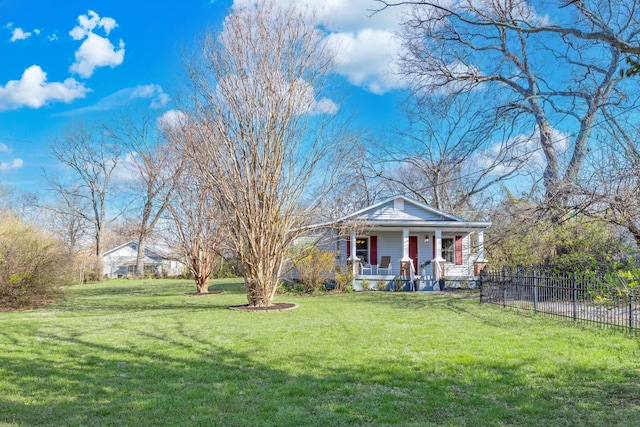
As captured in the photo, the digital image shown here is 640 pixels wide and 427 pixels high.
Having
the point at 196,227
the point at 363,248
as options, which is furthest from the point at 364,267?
the point at 196,227

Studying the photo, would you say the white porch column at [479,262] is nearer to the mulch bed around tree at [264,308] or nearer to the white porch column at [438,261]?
the white porch column at [438,261]

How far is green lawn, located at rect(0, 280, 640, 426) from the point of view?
437 cm

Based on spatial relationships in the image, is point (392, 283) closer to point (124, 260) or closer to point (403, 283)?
point (403, 283)

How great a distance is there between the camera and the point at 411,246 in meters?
25.1

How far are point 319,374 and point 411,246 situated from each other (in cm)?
1987

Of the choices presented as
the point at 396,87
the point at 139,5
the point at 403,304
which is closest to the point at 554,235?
the point at 403,304

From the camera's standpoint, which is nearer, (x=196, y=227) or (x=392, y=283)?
(x=196, y=227)

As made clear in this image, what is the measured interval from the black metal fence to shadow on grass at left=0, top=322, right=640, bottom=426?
3.03 m

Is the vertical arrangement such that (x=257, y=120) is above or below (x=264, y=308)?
above

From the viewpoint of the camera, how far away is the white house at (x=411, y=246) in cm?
2244

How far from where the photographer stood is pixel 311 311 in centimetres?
1320

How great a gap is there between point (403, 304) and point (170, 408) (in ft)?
37.9

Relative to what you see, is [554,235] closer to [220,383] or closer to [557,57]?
[557,57]

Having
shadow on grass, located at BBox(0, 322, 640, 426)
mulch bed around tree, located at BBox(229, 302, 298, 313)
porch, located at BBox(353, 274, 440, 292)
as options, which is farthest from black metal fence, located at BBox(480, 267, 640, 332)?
porch, located at BBox(353, 274, 440, 292)
